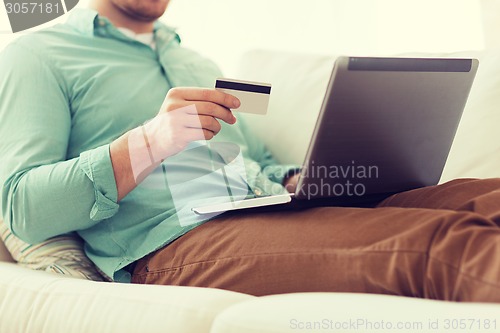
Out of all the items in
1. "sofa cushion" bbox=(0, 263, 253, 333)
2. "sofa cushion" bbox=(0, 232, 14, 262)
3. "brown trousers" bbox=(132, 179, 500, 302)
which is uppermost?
"brown trousers" bbox=(132, 179, 500, 302)

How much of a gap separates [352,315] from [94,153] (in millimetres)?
515

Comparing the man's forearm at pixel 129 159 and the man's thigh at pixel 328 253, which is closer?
the man's thigh at pixel 328 253

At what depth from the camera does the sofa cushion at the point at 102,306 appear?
767 mm

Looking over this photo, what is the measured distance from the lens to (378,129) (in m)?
0.89

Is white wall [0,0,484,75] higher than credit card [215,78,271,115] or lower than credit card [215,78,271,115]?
lower

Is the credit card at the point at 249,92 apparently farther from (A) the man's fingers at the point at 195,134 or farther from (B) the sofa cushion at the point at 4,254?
(B) the sofa cushion at the point at 4,254

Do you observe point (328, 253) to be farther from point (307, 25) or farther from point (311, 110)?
point (307, 25)

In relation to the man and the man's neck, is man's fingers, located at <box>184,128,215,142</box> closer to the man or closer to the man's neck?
the man

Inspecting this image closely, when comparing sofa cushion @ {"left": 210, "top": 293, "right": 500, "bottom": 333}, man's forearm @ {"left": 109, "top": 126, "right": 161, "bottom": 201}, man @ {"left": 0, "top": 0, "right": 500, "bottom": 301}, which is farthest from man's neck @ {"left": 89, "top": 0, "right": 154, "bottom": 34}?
sofa cushion @ {"left": 210, "top": 293, "right": 500, "bottom": 333}

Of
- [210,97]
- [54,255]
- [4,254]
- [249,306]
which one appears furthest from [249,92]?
[4,254]

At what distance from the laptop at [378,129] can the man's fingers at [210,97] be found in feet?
0.50

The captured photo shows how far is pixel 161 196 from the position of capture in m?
1.08

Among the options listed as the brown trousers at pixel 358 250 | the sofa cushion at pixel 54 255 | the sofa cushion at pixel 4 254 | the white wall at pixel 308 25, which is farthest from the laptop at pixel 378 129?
the white wall at pixel 308 25

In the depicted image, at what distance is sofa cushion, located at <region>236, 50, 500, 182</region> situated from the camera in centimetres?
120
